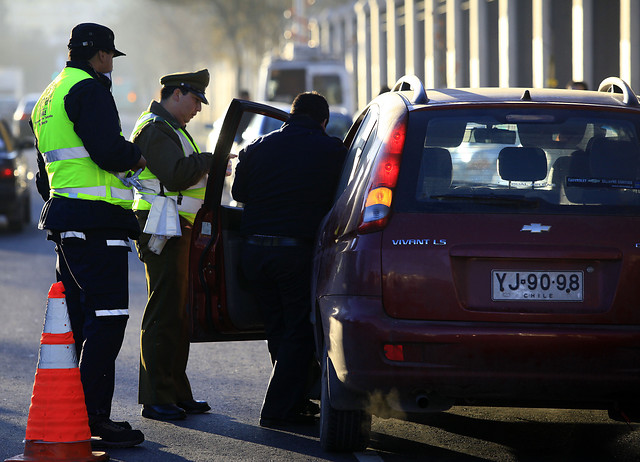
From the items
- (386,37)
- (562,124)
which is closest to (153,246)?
(562,124)

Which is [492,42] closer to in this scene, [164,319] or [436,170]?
[164,319]

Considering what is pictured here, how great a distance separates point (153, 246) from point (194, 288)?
31cm

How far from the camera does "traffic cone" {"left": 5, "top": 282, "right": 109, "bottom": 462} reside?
16.5 ft

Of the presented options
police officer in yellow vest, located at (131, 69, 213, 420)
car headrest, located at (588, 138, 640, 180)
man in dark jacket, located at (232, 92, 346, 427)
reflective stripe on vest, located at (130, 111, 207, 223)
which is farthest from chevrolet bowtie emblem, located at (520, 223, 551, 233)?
reflective stripe on vest, located at (130, 111, 207, 223)

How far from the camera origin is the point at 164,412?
6148mm

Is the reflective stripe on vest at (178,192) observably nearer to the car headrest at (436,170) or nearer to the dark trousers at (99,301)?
the dark trousers at (99,301)

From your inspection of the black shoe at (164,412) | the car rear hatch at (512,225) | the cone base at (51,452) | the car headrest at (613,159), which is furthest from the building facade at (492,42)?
the cone base at (51,452)

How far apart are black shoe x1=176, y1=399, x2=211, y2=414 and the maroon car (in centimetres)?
141

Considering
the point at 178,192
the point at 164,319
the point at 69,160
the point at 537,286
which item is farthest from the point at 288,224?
the point at 537,286

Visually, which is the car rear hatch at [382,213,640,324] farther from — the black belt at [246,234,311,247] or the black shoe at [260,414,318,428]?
the black shoe at [260,414,318,428]

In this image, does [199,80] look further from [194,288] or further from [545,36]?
[545,36]

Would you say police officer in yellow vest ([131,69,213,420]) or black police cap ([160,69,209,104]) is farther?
black police cap ([160,69,209,104])

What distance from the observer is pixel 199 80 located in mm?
6273

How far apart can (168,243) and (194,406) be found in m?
0.89
